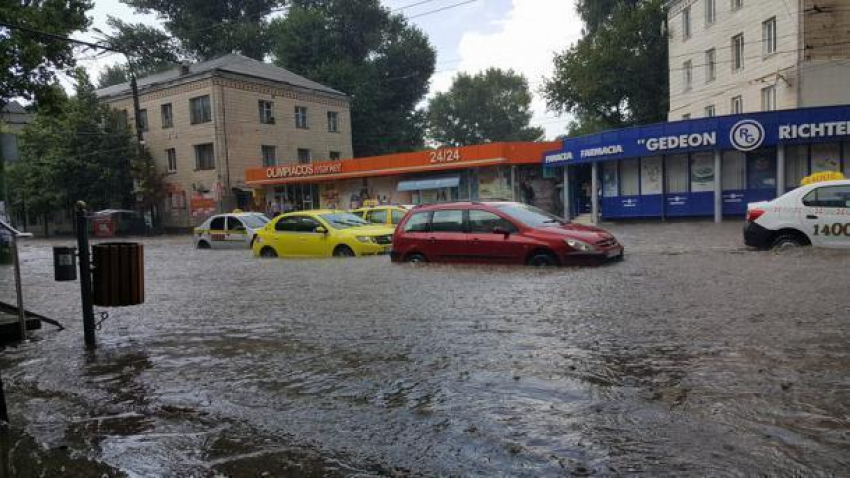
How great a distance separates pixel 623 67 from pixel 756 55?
14726 millimetres

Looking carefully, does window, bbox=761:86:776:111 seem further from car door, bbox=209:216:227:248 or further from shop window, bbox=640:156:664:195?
car door, bbox=209:216:227:248

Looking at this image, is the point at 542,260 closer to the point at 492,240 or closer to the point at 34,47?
the point at 492,240

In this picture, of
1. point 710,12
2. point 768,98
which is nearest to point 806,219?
point 768,98

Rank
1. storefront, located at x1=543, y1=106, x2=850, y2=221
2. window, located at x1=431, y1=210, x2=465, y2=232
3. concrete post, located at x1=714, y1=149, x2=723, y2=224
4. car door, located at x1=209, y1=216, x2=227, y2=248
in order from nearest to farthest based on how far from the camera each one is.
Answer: window, located at x1=431, y1=210, x2=465, y2=232 → storefront, located at x1=543, y1=106, x2=850, y2=221 → car door, located at x1=209, y1=216, x2=227, y2=248 → concrete post, located at x1=714, y1=149, x2=723, y2=224

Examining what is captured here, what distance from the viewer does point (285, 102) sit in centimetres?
4166

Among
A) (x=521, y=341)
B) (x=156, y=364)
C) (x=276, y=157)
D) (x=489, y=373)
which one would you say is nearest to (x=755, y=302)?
(x=521, y=341)

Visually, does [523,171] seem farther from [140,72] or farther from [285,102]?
[140,72]

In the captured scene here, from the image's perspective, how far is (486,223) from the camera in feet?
41.0

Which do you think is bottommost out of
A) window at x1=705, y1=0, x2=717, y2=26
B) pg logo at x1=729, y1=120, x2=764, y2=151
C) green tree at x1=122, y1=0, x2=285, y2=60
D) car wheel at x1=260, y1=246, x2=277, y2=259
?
car wheel at x1=260, y1=246, x2=277, y2=259

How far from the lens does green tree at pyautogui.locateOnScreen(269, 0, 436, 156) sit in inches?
2047

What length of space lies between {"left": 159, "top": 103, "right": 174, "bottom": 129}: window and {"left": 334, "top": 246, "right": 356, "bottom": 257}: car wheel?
2973cm

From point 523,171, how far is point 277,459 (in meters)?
28.0

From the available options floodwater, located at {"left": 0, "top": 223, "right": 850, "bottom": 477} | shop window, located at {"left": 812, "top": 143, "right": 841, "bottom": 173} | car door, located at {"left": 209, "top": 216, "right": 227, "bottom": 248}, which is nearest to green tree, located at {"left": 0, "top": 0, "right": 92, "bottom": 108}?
car door, located at {"left": 209, "top": 216, "right": 227, "bottom": 248}

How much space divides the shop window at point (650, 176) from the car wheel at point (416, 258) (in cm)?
1526
